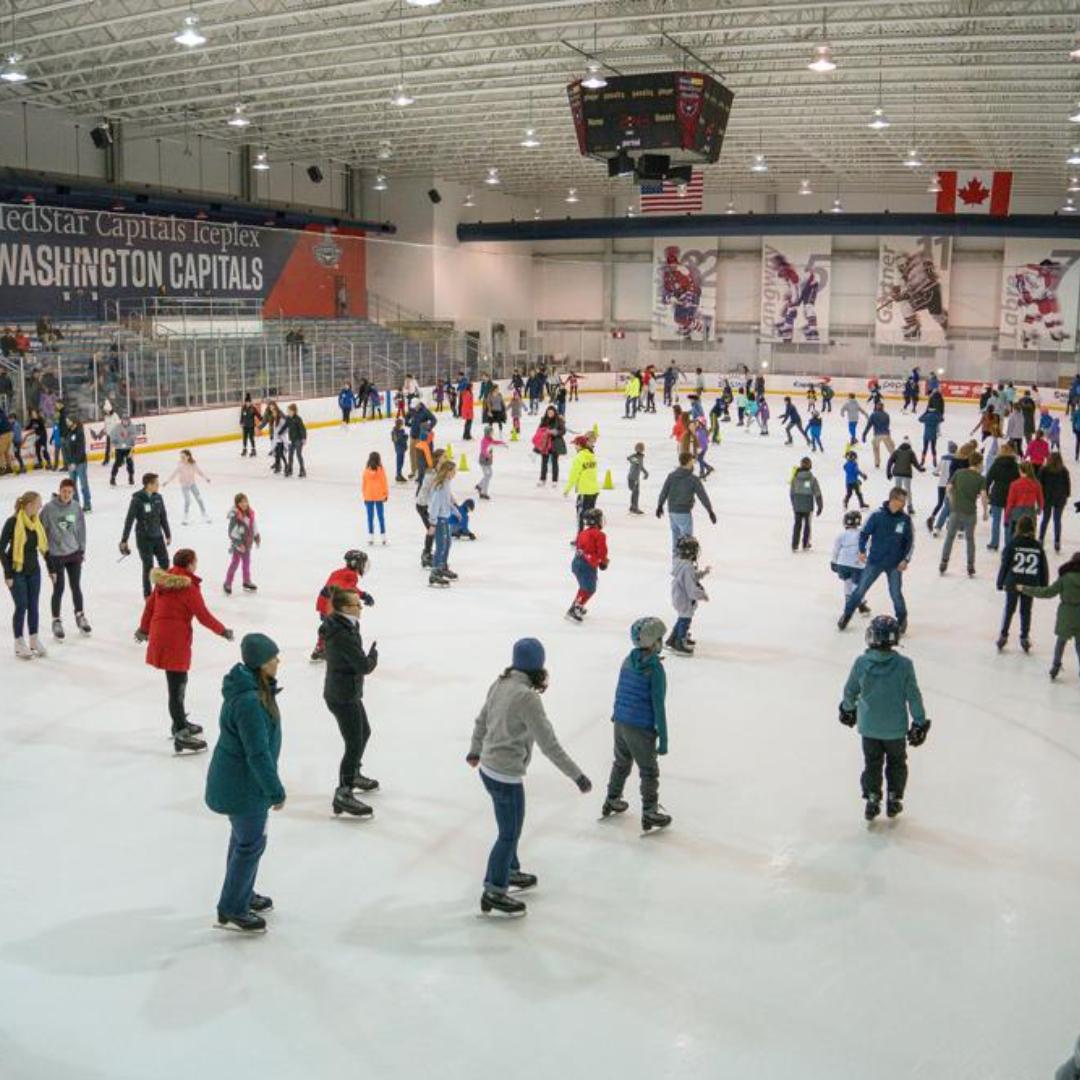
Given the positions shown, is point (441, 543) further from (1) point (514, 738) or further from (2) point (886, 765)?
(1) point (514, 738)

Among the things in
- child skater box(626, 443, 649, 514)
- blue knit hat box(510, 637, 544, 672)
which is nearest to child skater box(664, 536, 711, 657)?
blue knit hat box(510, 637, 544, 672)

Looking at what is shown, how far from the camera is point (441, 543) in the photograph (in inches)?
498

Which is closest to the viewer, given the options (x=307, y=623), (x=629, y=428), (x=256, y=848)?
(x=256, y=848)

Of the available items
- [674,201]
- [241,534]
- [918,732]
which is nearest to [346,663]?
[918,732]

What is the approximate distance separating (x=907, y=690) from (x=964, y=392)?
38.5 metres

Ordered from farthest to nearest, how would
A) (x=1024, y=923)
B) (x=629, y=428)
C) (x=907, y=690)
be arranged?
1. (x=629, y=428)
2. (x=907, y=690)
3. (x=1024, y=923)

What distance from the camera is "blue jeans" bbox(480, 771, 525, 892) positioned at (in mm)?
5406

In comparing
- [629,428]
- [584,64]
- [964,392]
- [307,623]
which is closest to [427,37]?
[584,64]

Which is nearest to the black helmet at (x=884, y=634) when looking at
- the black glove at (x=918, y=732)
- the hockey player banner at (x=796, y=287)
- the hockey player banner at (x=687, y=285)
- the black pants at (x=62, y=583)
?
the black glove at (x=918, y=732)

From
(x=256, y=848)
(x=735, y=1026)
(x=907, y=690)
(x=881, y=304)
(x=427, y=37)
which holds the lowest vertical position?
(x=735, y=1026)

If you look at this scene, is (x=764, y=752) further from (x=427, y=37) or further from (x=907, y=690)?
(x=427, y=37)

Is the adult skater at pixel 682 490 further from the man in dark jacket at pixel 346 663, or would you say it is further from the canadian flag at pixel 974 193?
the canadian flag at pixel 974 193

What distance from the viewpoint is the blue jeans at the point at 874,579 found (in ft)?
34.4

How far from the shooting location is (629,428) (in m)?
30.3
